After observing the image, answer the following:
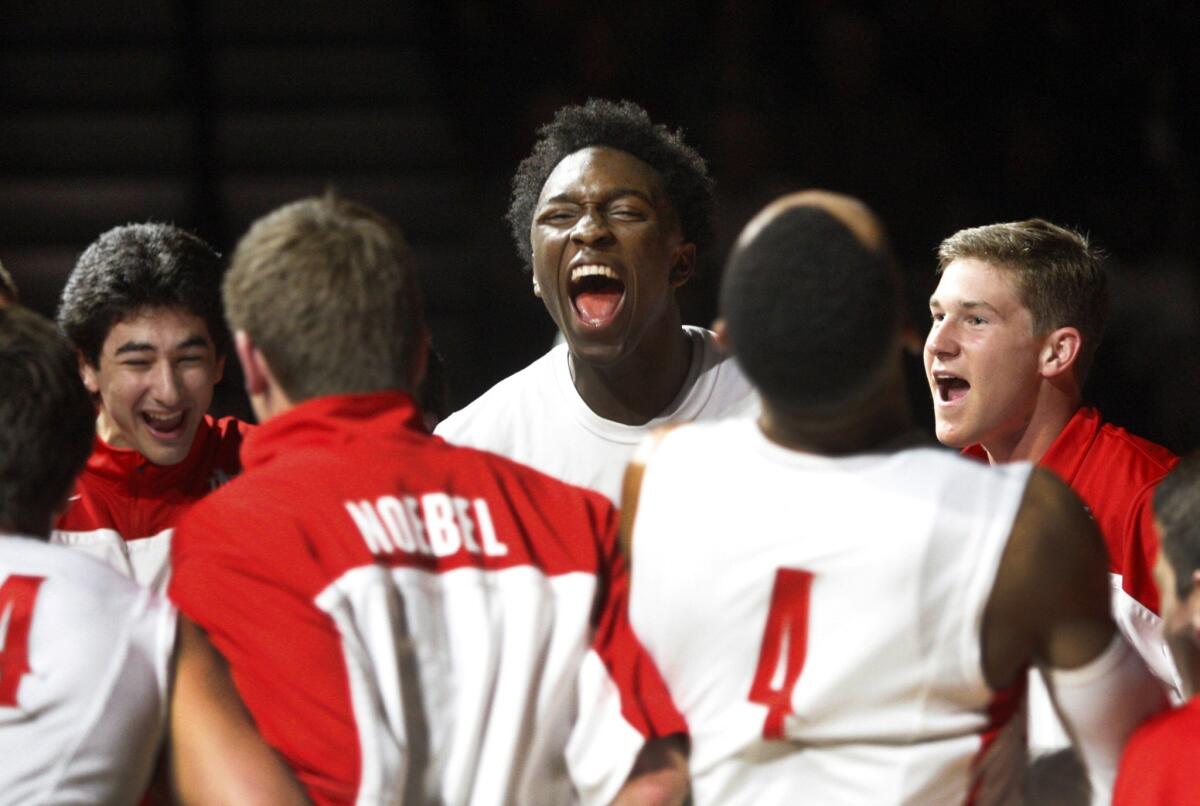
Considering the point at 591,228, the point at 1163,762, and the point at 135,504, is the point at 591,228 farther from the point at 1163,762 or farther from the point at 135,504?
the point at 1163,762

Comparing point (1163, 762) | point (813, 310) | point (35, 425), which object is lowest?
point (1163, 762)

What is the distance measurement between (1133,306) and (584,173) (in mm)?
3769

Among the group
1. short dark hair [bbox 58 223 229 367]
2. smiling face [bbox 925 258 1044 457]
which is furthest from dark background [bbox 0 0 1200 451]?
short dark hair [bbox 58 223 229 367]

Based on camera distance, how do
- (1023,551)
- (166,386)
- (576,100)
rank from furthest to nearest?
(576,100) → (166,386) → (1023,551)

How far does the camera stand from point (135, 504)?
3.34 metres

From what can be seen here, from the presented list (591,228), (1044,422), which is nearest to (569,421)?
(591,228)

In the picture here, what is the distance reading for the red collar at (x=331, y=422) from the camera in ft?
6.46

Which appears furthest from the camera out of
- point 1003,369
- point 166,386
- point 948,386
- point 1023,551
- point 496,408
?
point 948,386

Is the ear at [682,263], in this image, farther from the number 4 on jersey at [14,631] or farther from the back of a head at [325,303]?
the number 4 on jersey at [14,631]

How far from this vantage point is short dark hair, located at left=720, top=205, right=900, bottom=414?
6.13ft

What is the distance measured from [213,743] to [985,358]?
89.2 inches

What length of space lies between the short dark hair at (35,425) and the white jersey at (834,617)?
29.4 inches

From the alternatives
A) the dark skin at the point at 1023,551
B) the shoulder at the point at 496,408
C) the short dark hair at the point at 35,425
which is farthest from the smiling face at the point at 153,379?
the dark skin at the point at 1023,551

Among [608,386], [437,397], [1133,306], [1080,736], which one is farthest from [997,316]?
[1133,306]
